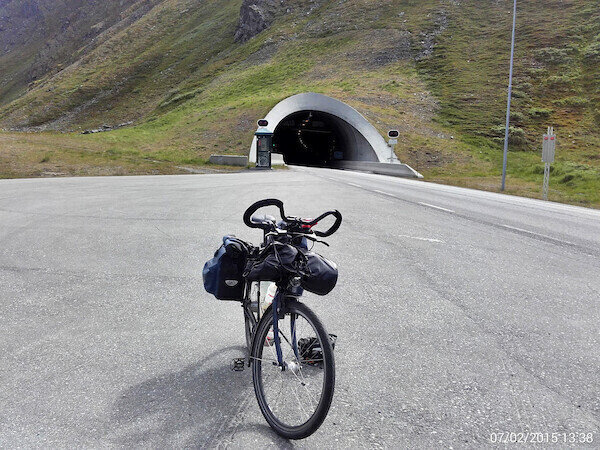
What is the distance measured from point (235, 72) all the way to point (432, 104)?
106 feet

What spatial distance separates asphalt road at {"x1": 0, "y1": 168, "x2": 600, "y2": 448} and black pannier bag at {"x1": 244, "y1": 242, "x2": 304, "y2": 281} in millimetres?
954

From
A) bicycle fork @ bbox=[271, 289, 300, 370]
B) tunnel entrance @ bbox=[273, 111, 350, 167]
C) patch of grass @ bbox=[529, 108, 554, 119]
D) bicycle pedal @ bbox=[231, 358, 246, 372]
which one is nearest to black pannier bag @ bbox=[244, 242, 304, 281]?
bicycle fork @ bbox=[271, 289, 300, 370]

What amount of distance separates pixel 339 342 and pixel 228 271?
1.40 meters

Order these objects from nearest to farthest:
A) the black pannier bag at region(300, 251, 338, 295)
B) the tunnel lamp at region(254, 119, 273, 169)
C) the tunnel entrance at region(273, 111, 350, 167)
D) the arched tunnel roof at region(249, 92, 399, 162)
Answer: the black pannier bag at region(300, 251, 338, 295), the tunnel lamp at region(254, 119, 273, 169), the arched tunnel roof at region(249, 92, 399, 162), the tunnel entrance at region(273, 111, 350, 167)

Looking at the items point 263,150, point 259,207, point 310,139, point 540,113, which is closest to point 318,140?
point 310,139

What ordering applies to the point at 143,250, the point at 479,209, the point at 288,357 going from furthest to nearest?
the point at 479,209 → the point at 143,250 → the point at 288,357

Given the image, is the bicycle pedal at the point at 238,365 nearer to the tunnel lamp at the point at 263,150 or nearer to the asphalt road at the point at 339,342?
the asphalt road at the point at 339,342

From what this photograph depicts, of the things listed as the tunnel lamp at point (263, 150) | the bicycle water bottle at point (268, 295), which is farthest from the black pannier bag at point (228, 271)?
the tunnel lamp at point (263, 150)

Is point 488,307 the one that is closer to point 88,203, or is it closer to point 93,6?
point 88,203

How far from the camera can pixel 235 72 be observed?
2672 inches

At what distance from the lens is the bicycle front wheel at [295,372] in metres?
2.58

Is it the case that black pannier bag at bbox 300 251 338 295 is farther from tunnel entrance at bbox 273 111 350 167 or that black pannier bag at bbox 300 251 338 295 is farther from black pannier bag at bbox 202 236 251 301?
tunnel entrance at bbox 273 111 350 167

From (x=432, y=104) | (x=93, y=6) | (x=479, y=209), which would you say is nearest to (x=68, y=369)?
(x=479, y=209)

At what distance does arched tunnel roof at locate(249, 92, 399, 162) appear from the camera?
40.0 metres
